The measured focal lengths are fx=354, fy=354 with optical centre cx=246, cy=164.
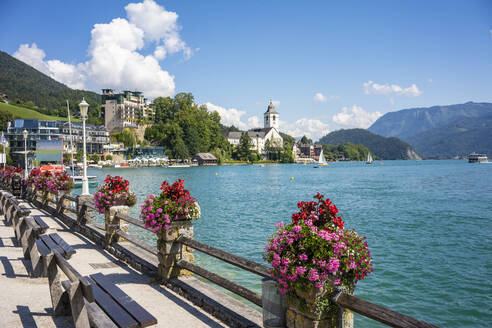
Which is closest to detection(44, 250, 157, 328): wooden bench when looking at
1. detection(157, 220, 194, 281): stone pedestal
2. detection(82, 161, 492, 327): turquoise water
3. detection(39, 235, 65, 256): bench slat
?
detection(39, 235, 65, 256): bench slat

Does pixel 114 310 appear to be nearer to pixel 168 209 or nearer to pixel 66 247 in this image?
pixel 66 247

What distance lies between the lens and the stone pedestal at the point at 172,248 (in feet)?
22.5

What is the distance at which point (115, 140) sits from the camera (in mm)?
153250

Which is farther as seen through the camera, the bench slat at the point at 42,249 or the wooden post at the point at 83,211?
the wooden post at the point at 83,211

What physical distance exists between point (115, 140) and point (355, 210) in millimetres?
140590

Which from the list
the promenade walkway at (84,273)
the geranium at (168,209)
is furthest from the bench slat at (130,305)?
the geranium at (168,209)

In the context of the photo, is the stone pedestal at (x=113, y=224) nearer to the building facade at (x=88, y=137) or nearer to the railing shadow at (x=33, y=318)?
the railing shadow at (x=33, y=318)

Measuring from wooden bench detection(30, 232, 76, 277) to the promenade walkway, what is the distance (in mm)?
242

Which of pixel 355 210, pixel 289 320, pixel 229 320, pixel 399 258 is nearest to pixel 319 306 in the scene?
pixel 289 320

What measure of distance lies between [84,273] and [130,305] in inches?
171

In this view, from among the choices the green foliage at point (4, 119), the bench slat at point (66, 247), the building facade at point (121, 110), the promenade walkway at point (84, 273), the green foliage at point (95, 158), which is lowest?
the promenade walkway at point (84, 273)

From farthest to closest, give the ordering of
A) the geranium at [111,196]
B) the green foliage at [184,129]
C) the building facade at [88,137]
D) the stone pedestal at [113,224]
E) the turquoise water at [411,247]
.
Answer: the green foliage at [184,129] < the building facade at [88,137] < the turquoise water at [411,247] < the geranium at [111,196] < the stone pedestal at [113,224]

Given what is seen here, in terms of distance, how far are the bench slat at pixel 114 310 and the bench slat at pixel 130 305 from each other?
4cm

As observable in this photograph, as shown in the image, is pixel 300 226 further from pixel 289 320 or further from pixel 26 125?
pixel 26 125
